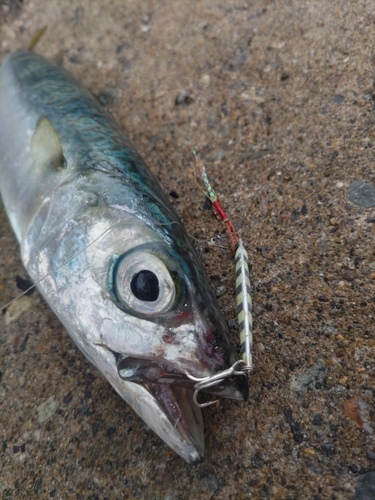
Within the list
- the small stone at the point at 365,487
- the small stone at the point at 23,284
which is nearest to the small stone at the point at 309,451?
the small stone at the point at 365,487

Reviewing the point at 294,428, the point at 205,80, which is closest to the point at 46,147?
the point at 205,80

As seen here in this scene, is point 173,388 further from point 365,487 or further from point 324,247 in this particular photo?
point 324,247

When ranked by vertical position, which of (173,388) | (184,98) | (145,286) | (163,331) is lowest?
(173,388)

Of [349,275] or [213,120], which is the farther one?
[213,120]

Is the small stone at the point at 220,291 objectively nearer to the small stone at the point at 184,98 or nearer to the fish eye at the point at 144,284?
the fish eye at the point at 144,284

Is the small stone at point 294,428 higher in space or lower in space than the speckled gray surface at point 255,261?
lower

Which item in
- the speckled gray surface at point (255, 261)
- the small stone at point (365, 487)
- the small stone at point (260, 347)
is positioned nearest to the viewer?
the small stone at point (365, 487)

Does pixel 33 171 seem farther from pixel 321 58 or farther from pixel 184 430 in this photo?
pixel 321 58

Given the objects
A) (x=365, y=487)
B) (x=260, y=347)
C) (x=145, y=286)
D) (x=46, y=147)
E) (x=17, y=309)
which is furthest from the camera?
(x=17, y=309)

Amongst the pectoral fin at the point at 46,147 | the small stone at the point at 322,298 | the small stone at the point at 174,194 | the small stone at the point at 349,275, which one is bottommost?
the small stone at the point at 322,298
